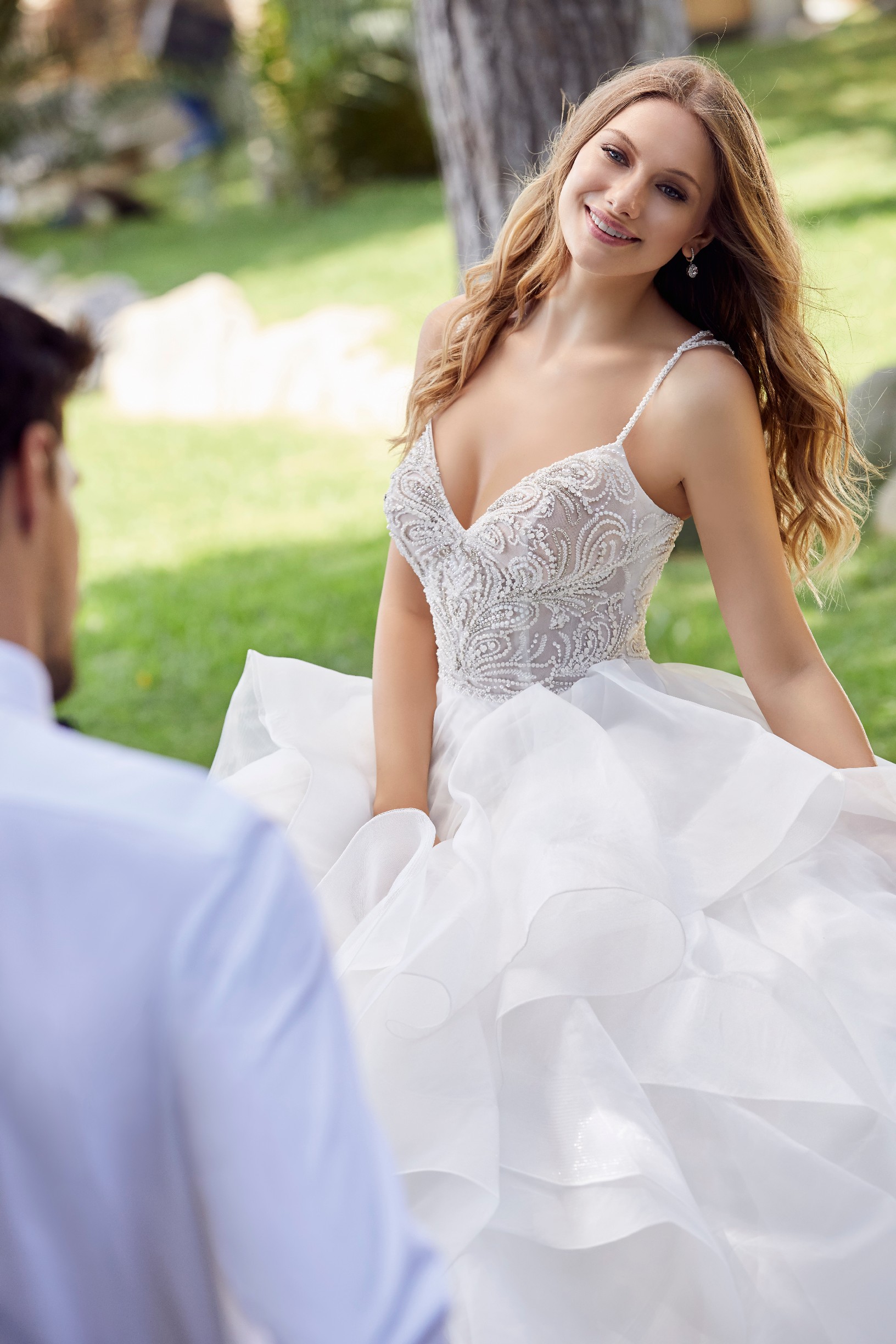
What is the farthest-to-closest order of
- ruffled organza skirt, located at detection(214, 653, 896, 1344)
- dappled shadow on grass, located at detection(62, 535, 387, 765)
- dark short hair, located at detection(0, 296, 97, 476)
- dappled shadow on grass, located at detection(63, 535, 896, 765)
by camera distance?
dappled shadow on grass, located at detection(62, 535, 387, 765) < dappled shadow on grass, located at detection(63, 535, 896, 765) < ruffled organza skirt, located at detection(214, 653, 896, 1344) < dark short hair, located at detection(0, 296, 97, 476)

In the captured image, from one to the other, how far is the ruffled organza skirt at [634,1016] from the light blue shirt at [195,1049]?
0.66 meters

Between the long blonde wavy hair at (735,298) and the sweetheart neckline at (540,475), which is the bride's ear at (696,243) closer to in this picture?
the long blonde wavy hair at (735,298)

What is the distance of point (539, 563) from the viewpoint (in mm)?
2338

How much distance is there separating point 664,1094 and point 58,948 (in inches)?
40.8

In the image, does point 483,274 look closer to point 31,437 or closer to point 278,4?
point 31,437

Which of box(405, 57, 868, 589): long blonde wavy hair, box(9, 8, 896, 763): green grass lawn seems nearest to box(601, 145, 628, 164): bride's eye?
box(405, 57, 868, 589): long blonde wavy hair

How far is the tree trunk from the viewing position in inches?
161

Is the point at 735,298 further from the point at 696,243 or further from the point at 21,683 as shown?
the point at 21,683

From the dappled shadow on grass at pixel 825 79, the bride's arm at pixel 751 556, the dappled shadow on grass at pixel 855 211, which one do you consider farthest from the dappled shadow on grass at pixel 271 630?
the dappled shadow on grass at pixel 825 79

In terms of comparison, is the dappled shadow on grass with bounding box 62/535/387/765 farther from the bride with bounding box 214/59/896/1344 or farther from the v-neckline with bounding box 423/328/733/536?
the v-neckline with bounding box 423/328/733/536

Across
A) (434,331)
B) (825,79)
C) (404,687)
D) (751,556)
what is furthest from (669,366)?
(825,79)

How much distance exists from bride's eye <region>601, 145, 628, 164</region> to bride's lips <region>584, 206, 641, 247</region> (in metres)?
0.09

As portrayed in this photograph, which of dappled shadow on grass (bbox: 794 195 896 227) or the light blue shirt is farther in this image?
dappled shadow on grass (bbox: 794 195 896 227)

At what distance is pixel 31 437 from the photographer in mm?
1109
